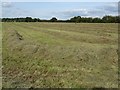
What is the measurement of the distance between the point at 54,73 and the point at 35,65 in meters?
3.10

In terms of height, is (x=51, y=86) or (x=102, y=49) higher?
(x=102, y=49)

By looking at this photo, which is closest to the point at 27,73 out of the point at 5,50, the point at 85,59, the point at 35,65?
the point at 35,65

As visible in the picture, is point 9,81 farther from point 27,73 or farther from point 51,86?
point 51,86

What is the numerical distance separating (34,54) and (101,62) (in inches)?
277

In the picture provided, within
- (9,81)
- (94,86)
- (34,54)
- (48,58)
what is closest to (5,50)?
(34,54)

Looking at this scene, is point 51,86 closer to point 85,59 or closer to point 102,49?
point 85,59

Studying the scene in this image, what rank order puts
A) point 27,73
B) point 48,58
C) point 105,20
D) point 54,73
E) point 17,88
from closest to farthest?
point 17,88
point 54,73
point 27,73
point 48,58
point 105,20

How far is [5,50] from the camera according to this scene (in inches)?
1212

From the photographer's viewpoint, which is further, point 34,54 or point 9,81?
point 34,54

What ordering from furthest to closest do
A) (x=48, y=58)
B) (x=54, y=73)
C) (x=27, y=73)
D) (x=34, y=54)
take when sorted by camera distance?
(x=34, y=54)
(x=48, y=58)
(x=27, y=73)
(x=54, y=73)

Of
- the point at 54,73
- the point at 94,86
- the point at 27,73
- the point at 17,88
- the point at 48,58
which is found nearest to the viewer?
the point at 94,86

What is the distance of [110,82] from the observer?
17.2m

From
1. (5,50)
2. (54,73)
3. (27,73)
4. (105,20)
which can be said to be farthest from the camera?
(105,20)

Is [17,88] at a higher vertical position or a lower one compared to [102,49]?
lower
